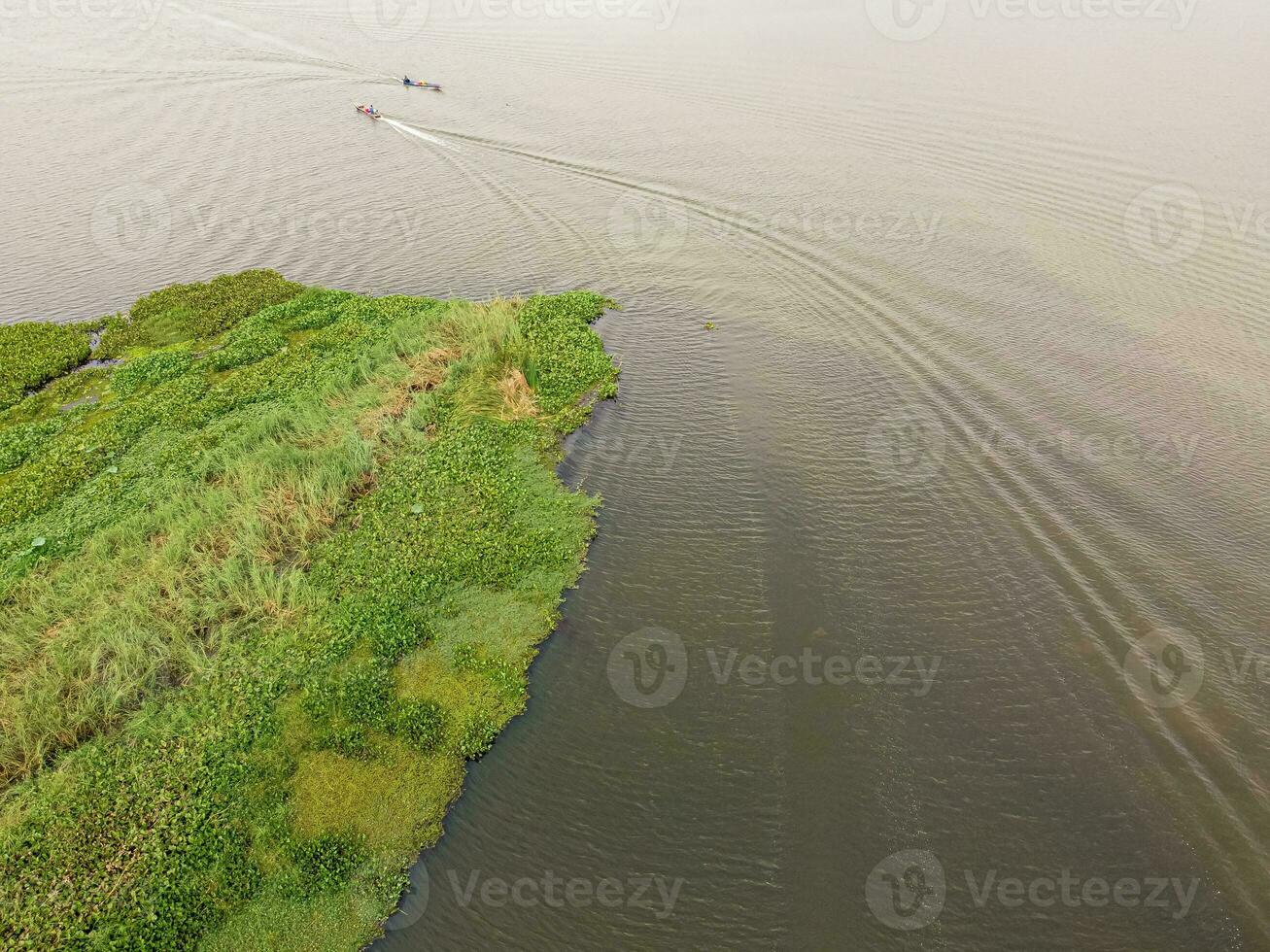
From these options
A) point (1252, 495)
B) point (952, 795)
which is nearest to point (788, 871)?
point (952, 795)

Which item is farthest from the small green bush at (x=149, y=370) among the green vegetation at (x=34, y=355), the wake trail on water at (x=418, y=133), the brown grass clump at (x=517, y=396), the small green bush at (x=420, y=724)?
the wake trail on water at (x=418, y=133)

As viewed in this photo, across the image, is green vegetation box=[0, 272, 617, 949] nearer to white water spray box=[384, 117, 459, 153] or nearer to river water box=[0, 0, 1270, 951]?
river water box=[0, 0, 1270, 951]

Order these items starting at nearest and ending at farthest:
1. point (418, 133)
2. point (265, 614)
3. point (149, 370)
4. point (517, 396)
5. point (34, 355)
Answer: point (265, 614) < point (517, 396) < point (149, 370) < point (34, 355) < point (418, 133)

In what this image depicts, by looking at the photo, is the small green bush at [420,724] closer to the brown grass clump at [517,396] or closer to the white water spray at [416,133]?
the brown grass clump at [517,396]

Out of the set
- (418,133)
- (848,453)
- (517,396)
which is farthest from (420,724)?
(418,133)

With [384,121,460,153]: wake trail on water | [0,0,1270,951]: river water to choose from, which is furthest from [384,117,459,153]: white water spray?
[0,0,1270,951]: river water

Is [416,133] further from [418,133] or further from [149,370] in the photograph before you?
[149,370]

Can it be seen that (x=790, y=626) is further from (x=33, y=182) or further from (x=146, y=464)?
(x=33, y=182)
